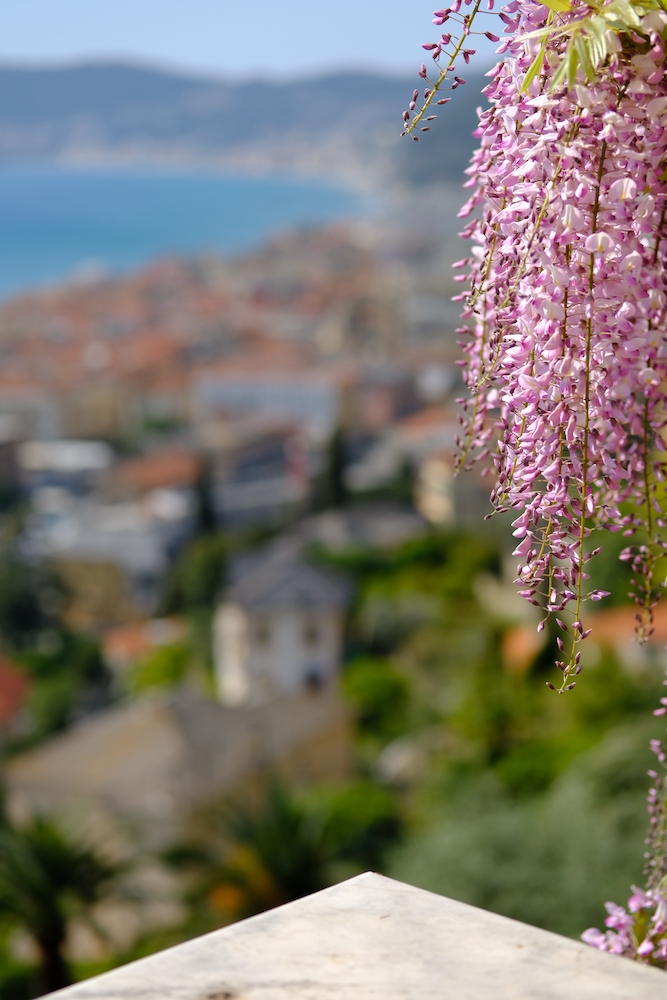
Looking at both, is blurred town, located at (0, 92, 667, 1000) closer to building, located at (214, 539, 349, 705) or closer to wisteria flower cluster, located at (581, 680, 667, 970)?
building, located at (214, 539, 349, 705)

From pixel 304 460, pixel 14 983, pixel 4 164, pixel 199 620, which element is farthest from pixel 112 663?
pixel 4 164

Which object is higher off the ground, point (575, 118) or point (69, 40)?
point (69, 40)

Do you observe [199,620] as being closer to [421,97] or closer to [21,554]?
[21,554]

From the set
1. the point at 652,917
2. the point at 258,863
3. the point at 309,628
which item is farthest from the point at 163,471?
the point at 652,917

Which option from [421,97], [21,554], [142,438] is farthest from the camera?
[142,438]

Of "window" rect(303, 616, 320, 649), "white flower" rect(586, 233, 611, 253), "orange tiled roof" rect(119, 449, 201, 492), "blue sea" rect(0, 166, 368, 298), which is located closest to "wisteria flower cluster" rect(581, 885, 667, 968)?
"white flower" rect(586, 233, 611, 253)

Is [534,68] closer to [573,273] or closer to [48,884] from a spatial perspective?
[573,273]
